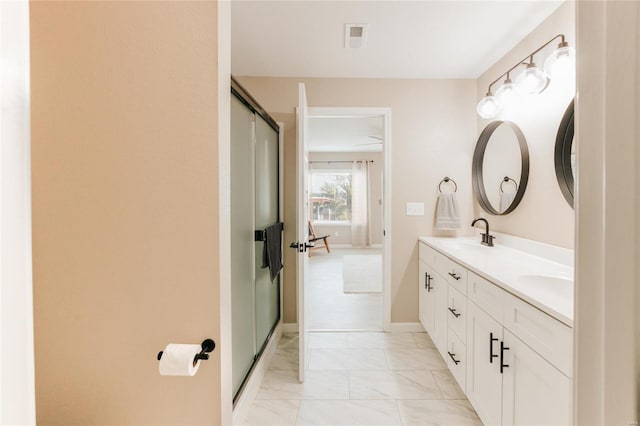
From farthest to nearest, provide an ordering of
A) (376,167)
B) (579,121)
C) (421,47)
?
(376,167) → (421,47) → (579,121)

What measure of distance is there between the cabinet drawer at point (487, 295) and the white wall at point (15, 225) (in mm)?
1589

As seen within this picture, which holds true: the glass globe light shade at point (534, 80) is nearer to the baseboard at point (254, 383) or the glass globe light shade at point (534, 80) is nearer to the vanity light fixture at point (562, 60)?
the vanity light fixture at point (562, 60)

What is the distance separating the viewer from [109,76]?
0.76m

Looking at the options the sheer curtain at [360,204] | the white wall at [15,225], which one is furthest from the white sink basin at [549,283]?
the sheer curtain at [360,204]

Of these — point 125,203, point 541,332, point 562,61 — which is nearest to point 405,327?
point 541,332

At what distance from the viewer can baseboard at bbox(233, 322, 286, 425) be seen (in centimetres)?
171

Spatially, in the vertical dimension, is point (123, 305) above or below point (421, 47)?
below

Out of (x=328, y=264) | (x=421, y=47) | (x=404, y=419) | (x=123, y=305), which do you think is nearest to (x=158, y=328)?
(x=123, y=305)

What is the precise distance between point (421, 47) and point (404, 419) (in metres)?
2.53

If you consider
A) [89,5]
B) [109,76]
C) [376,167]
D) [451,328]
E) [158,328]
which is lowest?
[451,328]

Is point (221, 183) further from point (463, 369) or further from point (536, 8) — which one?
point (536, 8)

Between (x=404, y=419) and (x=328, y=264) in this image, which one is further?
(x=328, y=264)

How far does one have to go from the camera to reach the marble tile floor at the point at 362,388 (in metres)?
1.79

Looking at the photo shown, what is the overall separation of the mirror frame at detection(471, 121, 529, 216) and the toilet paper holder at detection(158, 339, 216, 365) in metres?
2.30
